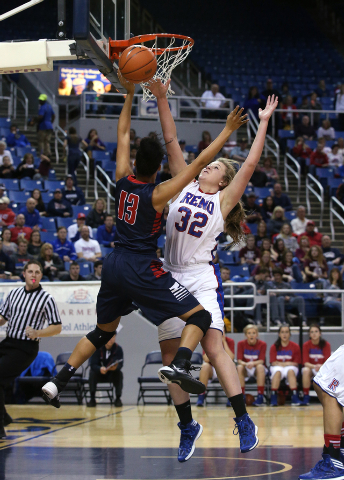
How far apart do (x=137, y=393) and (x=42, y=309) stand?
4.81 metres

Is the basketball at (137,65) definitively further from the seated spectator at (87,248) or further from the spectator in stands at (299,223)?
the spectator in stands at (299,223)

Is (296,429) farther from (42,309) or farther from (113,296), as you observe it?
(113,296)

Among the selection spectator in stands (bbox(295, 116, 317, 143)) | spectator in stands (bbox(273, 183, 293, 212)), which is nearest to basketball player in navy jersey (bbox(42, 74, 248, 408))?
spectator in stands (bbox(273, 183, 293, 212))

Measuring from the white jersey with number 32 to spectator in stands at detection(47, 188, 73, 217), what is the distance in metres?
9.80

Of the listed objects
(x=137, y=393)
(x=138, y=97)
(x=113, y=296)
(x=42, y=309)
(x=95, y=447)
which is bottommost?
(x=137, y=393)

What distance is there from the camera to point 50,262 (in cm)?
1284

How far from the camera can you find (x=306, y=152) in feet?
62.1

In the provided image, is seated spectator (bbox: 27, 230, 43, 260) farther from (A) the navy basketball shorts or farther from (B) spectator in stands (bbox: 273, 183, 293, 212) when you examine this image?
(A) the navy basketball shorts

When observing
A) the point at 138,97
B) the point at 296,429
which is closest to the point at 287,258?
the point at 296,429

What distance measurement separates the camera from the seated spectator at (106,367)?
11555 millimetres

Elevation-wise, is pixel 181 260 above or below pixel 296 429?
above

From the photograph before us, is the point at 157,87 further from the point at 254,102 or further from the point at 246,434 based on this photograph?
the point at 254,102

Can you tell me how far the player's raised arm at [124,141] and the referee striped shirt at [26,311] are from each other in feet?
10.1

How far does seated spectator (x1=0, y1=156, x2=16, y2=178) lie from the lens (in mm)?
15891
